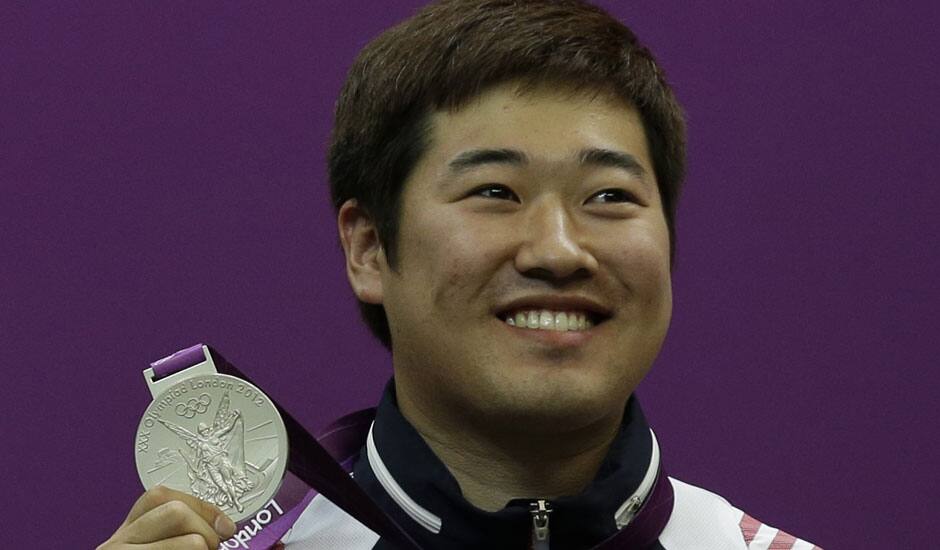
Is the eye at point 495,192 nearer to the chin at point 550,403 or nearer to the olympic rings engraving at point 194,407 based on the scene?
the chin at point 550,403

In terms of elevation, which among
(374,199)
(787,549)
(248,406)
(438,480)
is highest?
(374,199)

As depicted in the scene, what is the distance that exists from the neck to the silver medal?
A: 0.25 meters

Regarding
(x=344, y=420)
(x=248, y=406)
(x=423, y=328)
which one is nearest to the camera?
(x=248, y=406)

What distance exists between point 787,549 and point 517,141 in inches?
22.5

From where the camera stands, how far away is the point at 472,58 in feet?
5.87

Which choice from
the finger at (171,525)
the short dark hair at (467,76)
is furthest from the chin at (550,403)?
the finger at (171,525)

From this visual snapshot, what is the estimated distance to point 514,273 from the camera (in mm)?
1696

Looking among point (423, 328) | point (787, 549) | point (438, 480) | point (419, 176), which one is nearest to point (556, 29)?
point (419, 176)

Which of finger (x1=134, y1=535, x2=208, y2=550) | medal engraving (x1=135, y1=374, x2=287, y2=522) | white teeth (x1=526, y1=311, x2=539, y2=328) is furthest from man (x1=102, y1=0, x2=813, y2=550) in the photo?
finger (x1=134, y1=535, x2=208, y2=550)

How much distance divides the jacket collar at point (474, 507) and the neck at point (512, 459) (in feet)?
0.09

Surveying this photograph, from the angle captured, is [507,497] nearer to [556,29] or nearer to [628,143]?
[628,143]

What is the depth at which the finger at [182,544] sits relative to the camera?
1.52 metres

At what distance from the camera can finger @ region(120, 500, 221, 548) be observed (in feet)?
5.02

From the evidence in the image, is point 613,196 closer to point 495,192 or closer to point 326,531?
point 495,192
